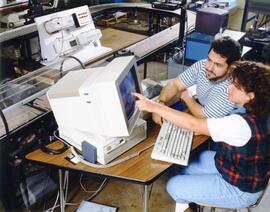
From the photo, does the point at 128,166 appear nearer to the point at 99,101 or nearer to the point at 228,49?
the point at 99,101

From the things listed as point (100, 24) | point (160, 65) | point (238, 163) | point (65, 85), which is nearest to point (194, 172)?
point (238, 163)

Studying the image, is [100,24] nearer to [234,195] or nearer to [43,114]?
[43,114]

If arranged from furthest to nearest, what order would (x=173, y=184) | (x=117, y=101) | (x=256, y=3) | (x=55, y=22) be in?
(x=256, y=3) < (x=55, y=22) < (x=173, y=184) < (x=117, y=101)

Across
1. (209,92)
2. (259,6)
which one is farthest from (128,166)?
(259,6)

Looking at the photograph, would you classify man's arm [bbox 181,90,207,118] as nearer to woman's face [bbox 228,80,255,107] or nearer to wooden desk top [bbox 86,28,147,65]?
woman's face [bbox 228,80,255,107]

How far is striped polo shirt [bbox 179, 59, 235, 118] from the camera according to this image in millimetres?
1912

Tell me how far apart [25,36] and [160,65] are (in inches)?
84.1

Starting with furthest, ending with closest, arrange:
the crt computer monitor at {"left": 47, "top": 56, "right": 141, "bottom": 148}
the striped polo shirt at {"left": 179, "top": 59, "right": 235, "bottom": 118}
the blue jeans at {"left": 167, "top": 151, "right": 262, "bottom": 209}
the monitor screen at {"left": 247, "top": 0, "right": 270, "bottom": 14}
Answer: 1. the monitor screen at {"left": 247, "top": 0, "right": 270, "bottom": 14}
2. the striped polo shirt at {"left": 179, "top": 59, "right": 235, "bottom": 118}
3. the blue jeans at {"left": 167, "top": 151, "right": 262, "bottom": 209}
4. the crt computer monitor at {"left": 47, "top": 56, "right": 141, "bottom": 148}

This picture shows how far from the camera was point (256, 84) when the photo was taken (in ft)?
4.96

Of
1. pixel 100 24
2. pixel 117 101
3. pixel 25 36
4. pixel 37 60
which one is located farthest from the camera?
pixel 100 24

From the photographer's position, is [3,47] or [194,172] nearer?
[194,172]

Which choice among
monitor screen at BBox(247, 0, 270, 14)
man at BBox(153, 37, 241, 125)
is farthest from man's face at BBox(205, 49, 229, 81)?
monitor screen at BBox(247, 0, 270, 14)

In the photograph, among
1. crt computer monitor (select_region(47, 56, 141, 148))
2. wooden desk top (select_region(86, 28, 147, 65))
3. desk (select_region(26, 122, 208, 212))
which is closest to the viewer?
crt computer monitor (select_region(47, 56, 141, 148))

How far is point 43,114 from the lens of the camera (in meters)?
1.86
